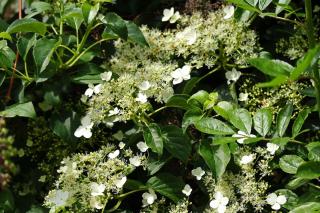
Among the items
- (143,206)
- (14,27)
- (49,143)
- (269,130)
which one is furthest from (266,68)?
(49,143)

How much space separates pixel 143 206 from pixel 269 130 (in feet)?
1.40

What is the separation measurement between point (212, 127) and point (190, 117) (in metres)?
0.08

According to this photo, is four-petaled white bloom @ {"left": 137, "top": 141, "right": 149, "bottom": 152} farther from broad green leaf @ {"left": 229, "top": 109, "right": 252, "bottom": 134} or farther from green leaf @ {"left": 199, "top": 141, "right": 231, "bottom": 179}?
broad green leaf @ {"left": 229, "top": 109, "right": 252, "bottom": 134}

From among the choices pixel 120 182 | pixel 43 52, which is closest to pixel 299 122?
pixel 120 182

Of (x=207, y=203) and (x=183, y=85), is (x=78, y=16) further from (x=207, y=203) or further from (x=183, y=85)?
(x=207, y=203)

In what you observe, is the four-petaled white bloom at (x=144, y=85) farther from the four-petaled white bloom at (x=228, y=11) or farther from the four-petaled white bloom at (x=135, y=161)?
the four-petaled white bloom at (x=228, y=11)

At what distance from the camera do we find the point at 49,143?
2.08 metres

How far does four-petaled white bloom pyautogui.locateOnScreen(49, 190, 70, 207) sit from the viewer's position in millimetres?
1721

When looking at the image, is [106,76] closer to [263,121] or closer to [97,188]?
[97,188]

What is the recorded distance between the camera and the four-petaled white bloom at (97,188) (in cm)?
168

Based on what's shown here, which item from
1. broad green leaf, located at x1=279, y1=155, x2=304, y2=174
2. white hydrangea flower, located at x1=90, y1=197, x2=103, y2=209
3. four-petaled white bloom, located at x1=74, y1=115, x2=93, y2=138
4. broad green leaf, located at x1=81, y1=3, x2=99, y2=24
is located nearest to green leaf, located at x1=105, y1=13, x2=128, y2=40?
broad green leaf, located at x1=81, y1=3, x2=99, y2=24

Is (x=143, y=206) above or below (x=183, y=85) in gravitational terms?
below

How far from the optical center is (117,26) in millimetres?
1843

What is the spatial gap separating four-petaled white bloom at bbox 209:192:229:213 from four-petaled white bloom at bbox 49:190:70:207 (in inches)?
16.1
